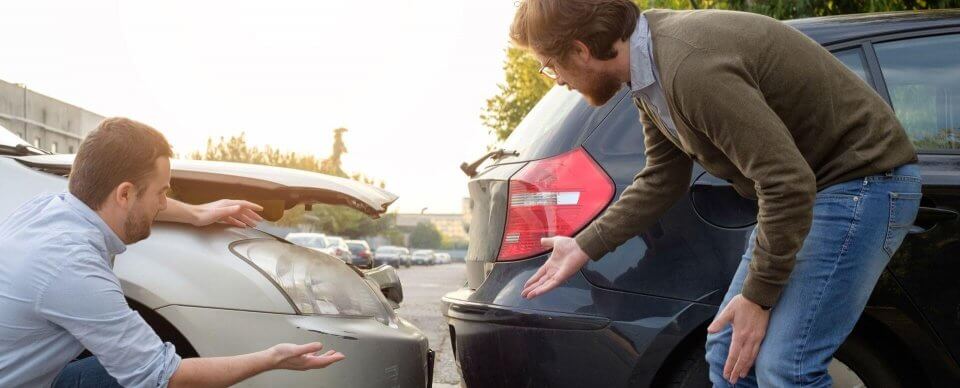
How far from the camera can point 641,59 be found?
203 centimetres

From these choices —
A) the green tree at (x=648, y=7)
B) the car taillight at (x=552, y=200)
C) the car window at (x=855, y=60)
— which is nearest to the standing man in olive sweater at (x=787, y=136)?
the car taillight at (x=552, y=200)

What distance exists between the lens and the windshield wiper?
3.06 meters

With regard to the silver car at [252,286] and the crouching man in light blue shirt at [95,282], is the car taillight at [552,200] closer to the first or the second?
the silver car at [252,286]

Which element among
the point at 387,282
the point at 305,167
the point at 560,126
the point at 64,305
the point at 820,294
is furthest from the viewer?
the point at 305,167

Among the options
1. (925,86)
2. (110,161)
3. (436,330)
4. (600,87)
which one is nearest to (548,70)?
(600,87)

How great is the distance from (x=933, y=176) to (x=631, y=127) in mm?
821

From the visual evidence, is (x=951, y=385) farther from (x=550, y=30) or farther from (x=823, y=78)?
(x=550, y=30)


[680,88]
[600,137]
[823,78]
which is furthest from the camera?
[600,137]

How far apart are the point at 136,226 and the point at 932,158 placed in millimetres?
2133

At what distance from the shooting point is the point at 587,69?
2.10m

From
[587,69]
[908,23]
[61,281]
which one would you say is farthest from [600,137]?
A: [61,281]

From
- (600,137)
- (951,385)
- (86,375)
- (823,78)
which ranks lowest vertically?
(86,375)

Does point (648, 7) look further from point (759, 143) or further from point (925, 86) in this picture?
point (759, 143)

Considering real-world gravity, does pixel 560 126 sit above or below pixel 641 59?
below
